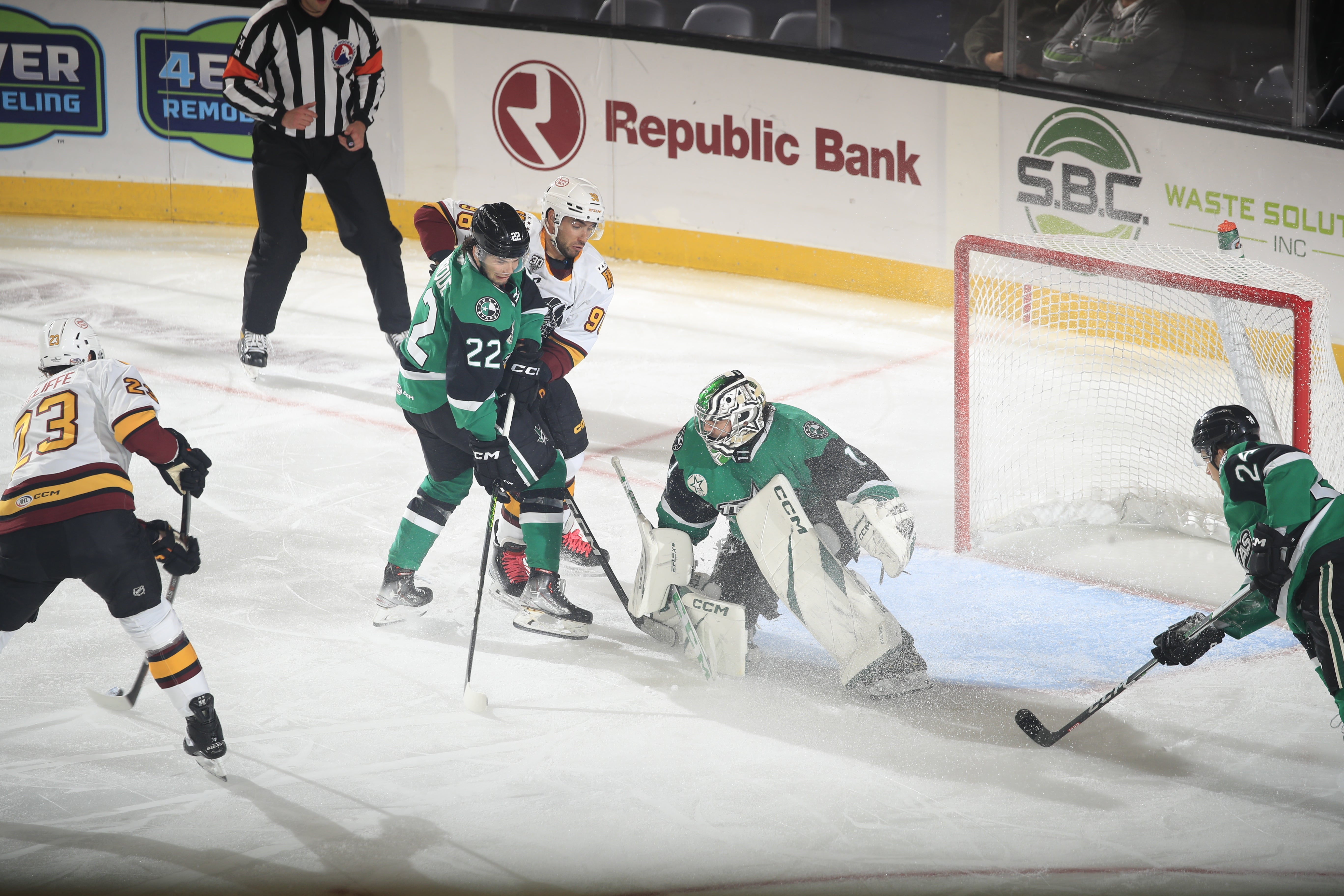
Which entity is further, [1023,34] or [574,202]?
[1023,34]

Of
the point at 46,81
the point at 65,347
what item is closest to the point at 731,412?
the point at 65,347

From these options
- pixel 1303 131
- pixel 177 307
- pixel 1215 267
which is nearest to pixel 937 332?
pixel 1303 131

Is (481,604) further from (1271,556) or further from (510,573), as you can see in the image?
(1271,556)

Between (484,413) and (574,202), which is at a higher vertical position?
(574,202)

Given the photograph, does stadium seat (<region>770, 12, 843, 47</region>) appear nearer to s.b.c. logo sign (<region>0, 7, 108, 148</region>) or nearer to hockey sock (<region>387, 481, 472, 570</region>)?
s.b.c. logo sign (<region>0, 7, 108, 148</region>)

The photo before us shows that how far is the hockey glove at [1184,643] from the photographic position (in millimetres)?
3383

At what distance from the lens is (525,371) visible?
428cm

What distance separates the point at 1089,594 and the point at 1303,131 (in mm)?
2631

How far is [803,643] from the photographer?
13.6 feet

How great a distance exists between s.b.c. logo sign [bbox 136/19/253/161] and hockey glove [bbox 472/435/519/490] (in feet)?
17.0

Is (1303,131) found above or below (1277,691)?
above

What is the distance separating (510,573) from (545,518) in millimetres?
308

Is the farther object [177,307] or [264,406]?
[177,307]

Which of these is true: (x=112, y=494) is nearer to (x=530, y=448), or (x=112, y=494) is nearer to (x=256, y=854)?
(x=256, y=854)
